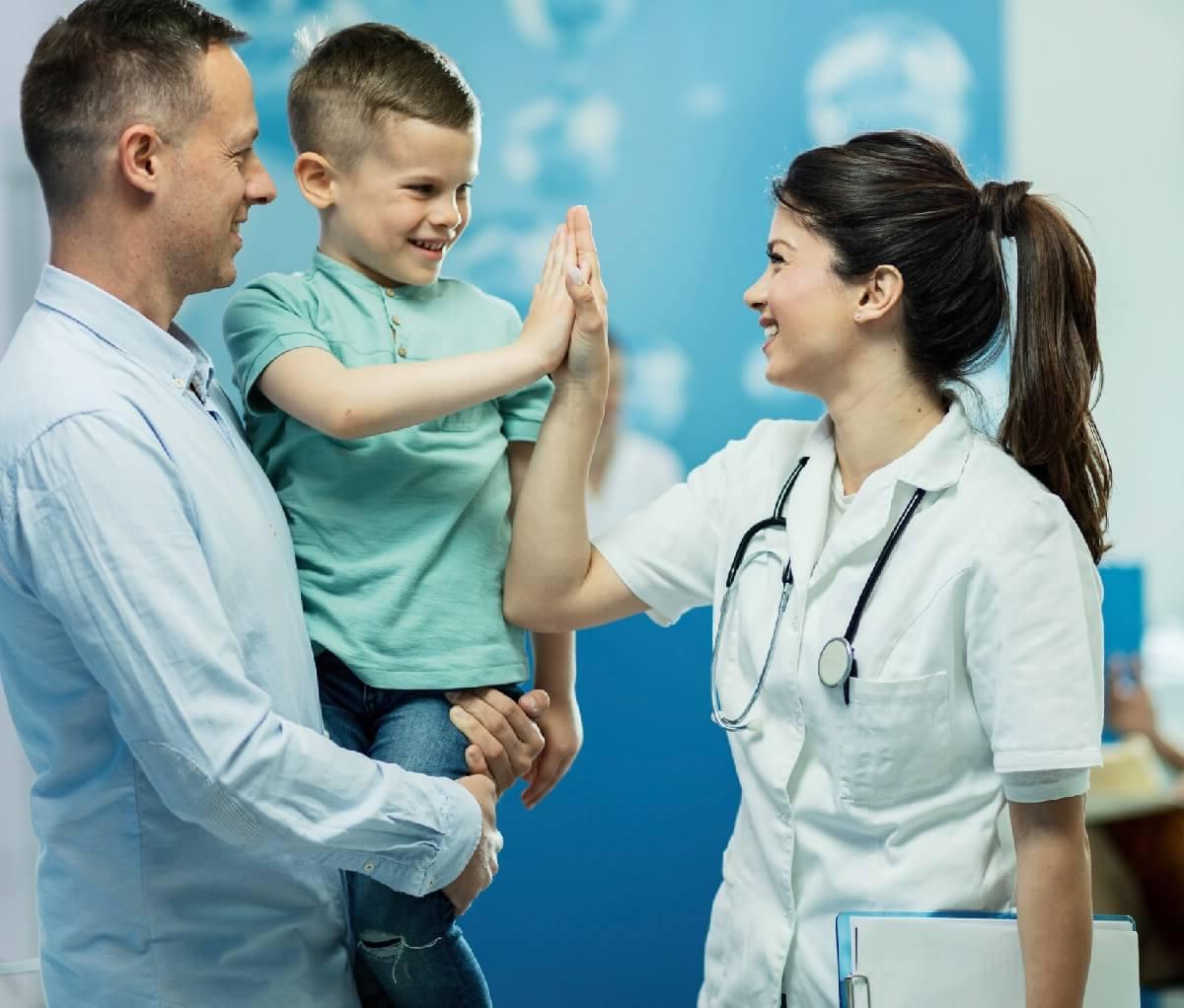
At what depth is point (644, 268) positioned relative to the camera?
3.36 meters

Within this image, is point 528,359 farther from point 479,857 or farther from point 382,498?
point 479,857

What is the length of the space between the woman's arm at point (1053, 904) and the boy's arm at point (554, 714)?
2.16 ft

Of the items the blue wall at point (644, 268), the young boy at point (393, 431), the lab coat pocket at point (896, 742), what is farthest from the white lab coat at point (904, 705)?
the blue wall at point (644, 268)

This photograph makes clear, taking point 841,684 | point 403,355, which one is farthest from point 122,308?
point 841,684

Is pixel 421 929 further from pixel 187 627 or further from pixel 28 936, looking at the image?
pixel 28 936

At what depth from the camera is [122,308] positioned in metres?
1.45

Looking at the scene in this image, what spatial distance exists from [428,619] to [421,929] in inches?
14.2

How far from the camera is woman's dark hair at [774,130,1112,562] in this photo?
1675 mm

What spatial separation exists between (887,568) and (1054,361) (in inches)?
13.0

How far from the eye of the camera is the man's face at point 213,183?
4.83 feet

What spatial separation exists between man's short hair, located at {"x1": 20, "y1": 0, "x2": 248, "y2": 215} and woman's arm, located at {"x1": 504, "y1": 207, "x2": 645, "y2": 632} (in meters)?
0.50

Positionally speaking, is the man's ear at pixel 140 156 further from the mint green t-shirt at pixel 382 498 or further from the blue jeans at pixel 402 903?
the blue jeans at pixel 402 903

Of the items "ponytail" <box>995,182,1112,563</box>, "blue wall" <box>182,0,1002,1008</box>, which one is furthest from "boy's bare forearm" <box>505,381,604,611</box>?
"blue wall" <box>182,0,1002,1008</box>

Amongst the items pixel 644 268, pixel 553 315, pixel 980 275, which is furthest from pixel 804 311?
pixel 644 268
